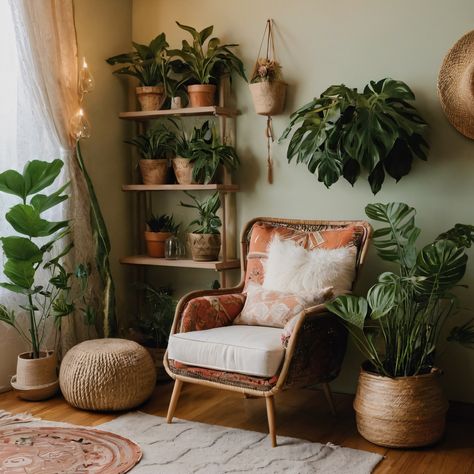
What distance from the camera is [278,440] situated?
9.29 ft

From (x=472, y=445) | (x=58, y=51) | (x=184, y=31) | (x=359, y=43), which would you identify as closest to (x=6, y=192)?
(x=58, y=51)

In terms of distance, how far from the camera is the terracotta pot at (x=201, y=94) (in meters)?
3.71

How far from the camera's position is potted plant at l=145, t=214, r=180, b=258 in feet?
12.9

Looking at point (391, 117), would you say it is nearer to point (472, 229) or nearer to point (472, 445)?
point (472, 229)

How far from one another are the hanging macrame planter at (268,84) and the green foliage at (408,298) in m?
0.93

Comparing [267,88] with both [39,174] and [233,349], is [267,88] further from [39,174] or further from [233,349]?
[233,349]

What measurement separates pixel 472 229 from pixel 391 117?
674 millimetres

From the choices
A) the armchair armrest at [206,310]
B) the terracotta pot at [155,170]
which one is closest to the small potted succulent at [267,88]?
the terracotta pot at [155,170]

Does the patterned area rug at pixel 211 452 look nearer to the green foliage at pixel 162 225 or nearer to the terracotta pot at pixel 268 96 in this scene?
the green foliage at pixel 162 225

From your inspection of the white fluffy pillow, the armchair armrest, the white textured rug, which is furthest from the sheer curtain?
the white fluffy pillow

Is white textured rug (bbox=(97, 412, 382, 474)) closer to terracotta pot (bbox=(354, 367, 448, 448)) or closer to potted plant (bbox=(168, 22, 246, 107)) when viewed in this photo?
terracotta pot (bbox=(354, 367, 448, 448))

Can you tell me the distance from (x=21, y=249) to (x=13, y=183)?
32 cm

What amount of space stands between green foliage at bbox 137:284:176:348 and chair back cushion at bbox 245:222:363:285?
1.95ft

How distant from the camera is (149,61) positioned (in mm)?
3865
